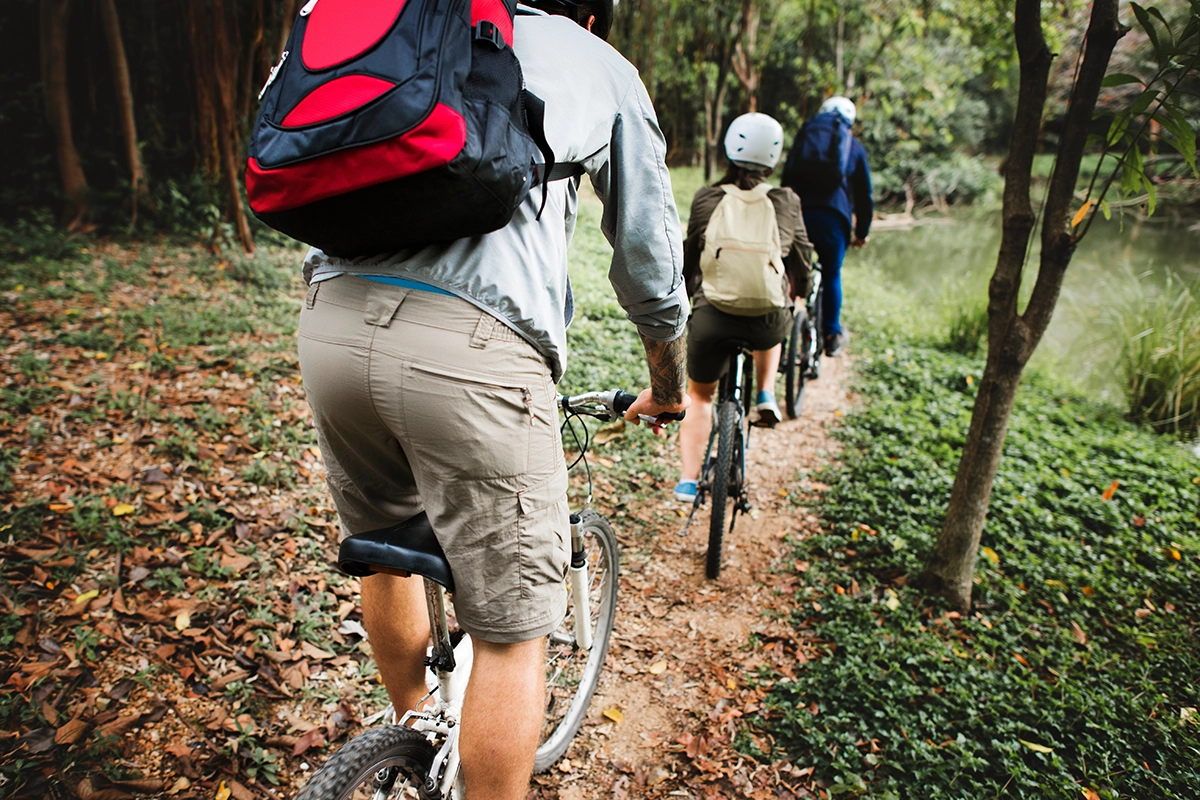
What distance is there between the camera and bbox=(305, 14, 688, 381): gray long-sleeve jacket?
1.18m

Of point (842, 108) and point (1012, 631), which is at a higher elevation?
point (842, 108)

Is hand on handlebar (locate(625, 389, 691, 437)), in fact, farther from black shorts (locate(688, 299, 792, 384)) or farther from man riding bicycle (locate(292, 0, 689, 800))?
black shorts (locate(688, 299, 792, 384))

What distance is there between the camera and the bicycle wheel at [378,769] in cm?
125

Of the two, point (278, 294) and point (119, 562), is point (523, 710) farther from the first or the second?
point (278, 294)

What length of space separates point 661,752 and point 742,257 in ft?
6.74

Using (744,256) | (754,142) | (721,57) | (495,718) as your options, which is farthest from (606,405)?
(721,57)

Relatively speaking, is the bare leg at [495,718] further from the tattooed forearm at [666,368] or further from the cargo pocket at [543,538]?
the tattooed forearm at [666,368]

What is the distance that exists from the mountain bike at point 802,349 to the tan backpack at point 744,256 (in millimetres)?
1836

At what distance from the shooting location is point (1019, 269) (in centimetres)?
288

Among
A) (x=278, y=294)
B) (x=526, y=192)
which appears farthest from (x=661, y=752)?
(x=278, y=294)

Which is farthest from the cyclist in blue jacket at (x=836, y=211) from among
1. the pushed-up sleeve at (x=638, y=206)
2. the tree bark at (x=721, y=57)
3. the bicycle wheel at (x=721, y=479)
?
the tree bark at (x=721, y=57)

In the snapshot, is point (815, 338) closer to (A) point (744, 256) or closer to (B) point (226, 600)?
(A) point (744, 256)

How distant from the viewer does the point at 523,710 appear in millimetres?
1394

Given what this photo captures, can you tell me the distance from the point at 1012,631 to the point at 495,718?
2.69 m
